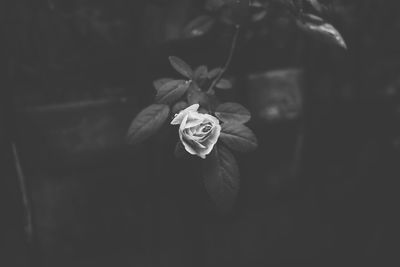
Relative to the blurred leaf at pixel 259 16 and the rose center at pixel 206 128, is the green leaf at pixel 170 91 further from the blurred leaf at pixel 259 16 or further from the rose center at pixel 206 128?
the blurred leaf at pixel 259 16

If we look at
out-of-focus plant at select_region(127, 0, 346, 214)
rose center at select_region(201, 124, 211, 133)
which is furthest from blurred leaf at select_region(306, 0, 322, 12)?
rose center at select_region(201, 124, 211, 133)

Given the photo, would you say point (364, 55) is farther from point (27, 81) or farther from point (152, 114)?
point (27, 81)

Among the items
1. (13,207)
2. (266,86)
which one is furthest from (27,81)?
(266,86)

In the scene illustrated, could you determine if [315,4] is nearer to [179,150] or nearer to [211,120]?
[211,120]

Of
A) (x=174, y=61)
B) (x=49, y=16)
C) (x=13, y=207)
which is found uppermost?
(x=49, y=16)

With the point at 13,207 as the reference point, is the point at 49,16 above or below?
above

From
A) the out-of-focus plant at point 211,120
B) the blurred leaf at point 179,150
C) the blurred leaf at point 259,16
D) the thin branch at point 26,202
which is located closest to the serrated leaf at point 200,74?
the out-of-focus plant at point 211,120

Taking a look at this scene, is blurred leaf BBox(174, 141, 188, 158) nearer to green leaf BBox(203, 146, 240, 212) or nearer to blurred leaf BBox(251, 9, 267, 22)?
green leaf BBox(203, 146, 240, 212)

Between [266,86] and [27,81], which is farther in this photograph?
[266,86]
